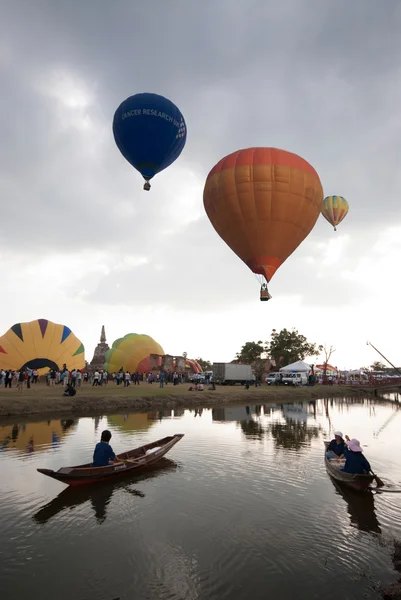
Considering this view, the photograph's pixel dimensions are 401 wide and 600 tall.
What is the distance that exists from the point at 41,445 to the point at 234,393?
100ft

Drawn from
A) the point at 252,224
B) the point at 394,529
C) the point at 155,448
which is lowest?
the point at 394,529

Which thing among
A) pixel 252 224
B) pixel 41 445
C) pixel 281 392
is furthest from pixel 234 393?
pixel 41 445

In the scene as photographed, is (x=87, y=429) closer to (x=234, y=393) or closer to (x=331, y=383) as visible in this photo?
(x=234, y=393)

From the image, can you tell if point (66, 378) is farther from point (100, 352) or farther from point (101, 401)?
point (100, 352)

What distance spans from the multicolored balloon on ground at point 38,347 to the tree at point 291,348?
60132 millimetres

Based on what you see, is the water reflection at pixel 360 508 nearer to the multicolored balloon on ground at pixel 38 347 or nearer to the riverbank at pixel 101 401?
the riverbank at pixel 101 401

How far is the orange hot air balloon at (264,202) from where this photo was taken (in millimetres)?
28219

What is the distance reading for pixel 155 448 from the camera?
1677 centimetres

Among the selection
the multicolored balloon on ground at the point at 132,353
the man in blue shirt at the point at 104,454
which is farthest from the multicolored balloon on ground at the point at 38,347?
the man in blue shirt at the point at 104,454

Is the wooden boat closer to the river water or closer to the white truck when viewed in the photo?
the river water

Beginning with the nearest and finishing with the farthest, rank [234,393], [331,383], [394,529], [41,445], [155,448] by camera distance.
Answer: [394,529] < [155,448] < [41,445] < [234,393] < [331,383]

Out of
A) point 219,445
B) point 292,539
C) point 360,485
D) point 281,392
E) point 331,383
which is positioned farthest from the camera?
point 331,383

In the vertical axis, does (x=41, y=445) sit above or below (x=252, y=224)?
below

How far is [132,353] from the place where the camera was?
63.9 meters
